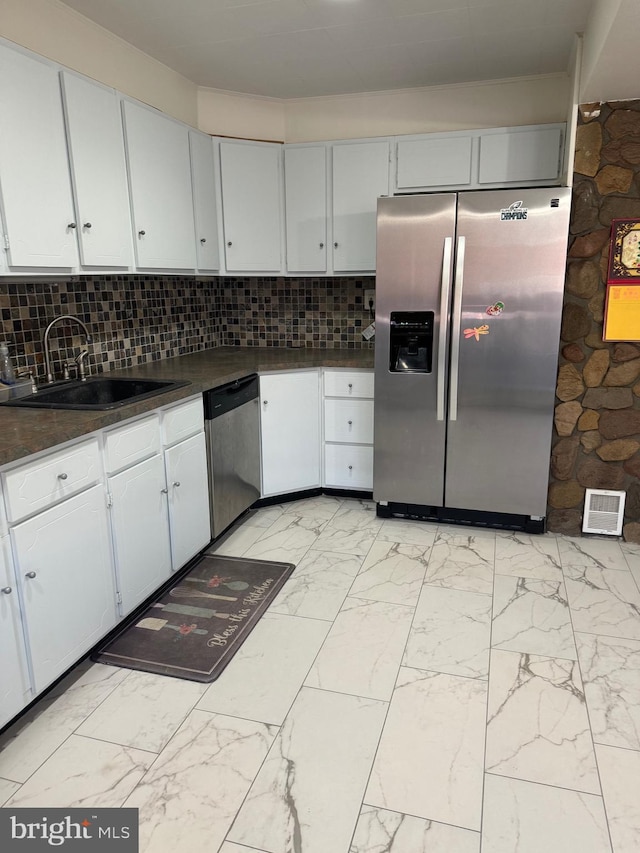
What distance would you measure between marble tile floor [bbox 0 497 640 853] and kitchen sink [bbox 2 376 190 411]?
42.3 inches

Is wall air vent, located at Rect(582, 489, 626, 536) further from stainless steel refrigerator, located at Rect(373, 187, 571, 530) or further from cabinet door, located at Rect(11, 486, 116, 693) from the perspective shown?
cabinet door, located at Rect(11, 486, 116, 693)

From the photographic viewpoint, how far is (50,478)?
1.87m

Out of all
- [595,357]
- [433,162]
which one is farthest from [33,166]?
[595,357]

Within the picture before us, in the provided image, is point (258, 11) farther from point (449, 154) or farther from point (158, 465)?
point (158, 465)

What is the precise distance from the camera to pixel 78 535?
201 centimetres

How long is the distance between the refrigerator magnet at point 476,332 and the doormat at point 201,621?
1475 mm

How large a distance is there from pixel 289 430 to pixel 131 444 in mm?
1421

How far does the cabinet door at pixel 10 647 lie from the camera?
5.60 feet

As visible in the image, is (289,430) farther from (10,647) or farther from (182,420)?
(10,647)

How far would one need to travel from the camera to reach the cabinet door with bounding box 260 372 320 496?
3500 mm

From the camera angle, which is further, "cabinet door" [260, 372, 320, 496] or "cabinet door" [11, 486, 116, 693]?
"cabinet door" [260, 372, 320, 496]

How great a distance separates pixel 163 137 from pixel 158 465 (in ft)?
5.54

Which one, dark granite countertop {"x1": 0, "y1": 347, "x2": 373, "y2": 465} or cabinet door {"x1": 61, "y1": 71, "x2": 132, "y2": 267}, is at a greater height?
cabinet door {"x1": 61, "y1": 71, "x2": 132, "y2": 267}

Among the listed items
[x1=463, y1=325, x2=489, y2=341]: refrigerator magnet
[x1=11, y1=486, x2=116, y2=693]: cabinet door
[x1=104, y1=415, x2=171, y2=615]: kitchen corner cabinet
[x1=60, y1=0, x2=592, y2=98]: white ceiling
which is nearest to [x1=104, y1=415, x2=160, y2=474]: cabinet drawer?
[x1=104, y1=415, x2=171, y2=615]: kitchen corner cabinet
